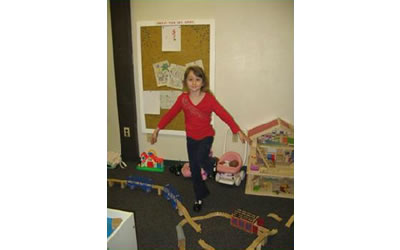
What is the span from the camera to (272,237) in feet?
5.87

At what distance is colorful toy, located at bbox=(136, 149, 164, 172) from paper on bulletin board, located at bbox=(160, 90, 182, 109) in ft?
1.59

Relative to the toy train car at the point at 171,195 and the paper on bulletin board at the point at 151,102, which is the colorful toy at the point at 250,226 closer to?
the toy train car at the point at 171,195

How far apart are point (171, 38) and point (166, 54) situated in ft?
0.51

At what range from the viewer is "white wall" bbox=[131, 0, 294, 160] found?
254cm

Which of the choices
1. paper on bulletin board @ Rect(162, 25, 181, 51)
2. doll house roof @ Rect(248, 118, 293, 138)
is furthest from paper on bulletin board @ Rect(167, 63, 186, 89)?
doll house roof @ Rect(248, 118, 293, 138)

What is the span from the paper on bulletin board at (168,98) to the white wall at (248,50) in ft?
1.36

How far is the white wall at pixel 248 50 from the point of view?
2.54m

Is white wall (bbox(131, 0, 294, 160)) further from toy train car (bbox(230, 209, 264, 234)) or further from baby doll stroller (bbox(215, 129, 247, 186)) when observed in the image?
toy train car (bbox(230, 209, 264, 234))

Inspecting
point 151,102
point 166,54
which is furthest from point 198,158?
point 166,54

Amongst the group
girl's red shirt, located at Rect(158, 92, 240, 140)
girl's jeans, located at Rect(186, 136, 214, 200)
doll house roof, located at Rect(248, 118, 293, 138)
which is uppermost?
girl's red shirt, located at Rect(158, 92, 240, 140)
